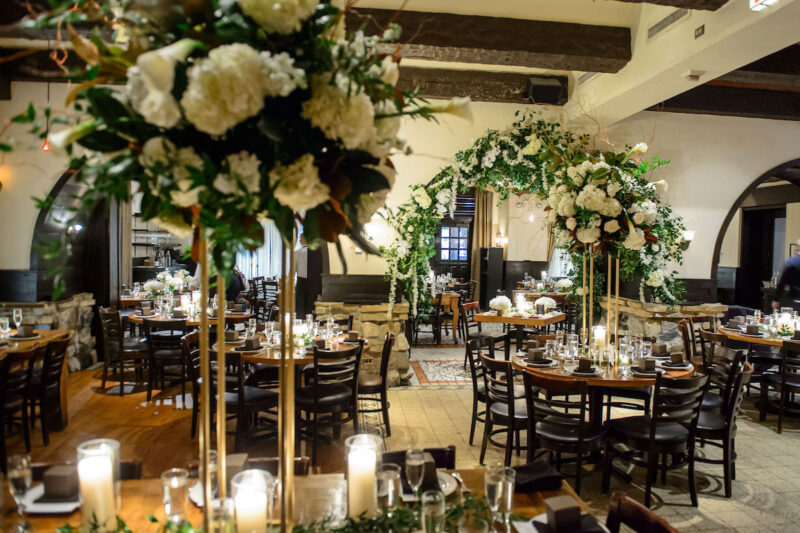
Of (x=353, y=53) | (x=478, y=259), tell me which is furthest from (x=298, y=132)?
(x=478, y=259)

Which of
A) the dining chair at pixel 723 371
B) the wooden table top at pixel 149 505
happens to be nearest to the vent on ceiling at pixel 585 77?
the dining chair at pixel 723 371

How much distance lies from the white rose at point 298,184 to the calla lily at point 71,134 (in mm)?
351

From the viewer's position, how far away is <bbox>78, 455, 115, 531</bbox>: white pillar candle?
148 cm

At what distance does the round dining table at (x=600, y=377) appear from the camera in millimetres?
3766

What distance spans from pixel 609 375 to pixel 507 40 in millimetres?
3141

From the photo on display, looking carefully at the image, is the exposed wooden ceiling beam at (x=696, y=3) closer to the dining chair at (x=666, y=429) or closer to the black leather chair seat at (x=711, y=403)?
the dining chair at (x=666, y=429)

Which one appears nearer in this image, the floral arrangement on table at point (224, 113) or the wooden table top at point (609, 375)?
the floral arrangement on table at point (224, 113)

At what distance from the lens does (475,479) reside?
80.3 inches

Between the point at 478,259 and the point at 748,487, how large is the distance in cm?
1071

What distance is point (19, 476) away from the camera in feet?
5.21

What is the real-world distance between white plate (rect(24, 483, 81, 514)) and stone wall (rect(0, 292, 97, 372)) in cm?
558

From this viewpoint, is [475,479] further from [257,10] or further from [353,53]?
[257,10]

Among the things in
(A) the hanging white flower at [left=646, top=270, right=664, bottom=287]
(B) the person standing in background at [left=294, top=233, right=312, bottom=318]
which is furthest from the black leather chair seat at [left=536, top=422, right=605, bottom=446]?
(B) the person standing in background at [left=294, top=233, right=312, bottom=318]

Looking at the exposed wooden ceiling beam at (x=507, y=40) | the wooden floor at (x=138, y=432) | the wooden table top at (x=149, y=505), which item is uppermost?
the exposed wooden ceiling beam at (x=507, y=40)
